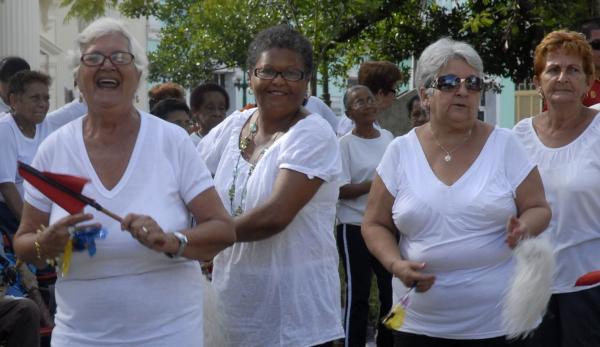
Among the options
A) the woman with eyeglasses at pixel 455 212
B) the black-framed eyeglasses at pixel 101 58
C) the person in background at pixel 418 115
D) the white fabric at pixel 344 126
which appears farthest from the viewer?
the person in background at pixel 418 115

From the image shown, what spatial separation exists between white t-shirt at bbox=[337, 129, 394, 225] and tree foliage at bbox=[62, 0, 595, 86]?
4.11 meters

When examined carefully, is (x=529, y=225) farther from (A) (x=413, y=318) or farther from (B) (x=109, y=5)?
(B) (x=109, y=5)

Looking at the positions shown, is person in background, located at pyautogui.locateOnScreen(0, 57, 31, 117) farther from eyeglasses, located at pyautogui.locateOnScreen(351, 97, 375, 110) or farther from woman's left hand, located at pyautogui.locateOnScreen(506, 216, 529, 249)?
woman's left hand, located at pyautogui.locateOnScreen(506, 216, 529, 249)

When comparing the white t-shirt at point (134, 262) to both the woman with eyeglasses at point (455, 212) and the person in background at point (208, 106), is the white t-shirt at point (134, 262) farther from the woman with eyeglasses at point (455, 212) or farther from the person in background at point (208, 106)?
the person in background at point (208, 106)

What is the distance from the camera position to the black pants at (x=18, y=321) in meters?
6.16

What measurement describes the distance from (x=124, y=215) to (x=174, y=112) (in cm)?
503

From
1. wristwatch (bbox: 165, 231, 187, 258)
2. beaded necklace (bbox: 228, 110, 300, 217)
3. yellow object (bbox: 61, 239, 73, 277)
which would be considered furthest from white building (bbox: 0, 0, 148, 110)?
wristwatch (bbox: 165, 231, 187, 258)

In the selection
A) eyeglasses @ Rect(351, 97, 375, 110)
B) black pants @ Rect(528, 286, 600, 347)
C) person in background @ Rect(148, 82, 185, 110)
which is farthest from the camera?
person in background @ Rect(148, 82, 185, 110)

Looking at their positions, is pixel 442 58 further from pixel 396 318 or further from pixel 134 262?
pixel 134 262

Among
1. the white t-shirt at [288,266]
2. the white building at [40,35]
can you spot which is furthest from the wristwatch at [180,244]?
the white building at [40,35]

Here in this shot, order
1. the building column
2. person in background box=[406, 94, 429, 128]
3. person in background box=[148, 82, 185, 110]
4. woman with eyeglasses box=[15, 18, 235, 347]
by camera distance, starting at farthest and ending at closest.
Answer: the building column
person in background box=[148, 82, 185, 110]
person in background box=[406, 94, 429, 128]
woman with eyeglasses box=[15, 18, 235, 347]

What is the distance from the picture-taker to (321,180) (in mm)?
4398

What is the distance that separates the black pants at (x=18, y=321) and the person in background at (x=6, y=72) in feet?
7.50

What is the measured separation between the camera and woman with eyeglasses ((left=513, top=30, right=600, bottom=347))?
5.02 m
